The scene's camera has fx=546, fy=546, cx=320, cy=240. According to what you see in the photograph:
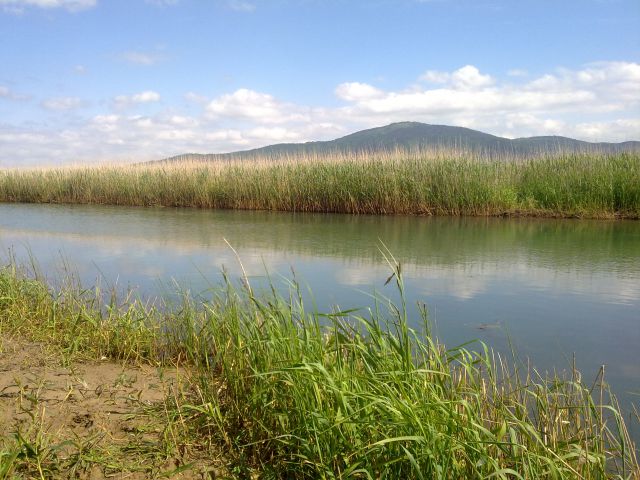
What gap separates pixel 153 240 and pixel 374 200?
574 cm

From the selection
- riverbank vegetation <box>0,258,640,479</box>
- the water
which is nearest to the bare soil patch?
riverbank vegetation <box>0,258,640,479</box>

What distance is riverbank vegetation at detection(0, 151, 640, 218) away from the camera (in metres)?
11.1

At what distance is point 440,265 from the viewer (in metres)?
5.89

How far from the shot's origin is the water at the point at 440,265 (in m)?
3.50

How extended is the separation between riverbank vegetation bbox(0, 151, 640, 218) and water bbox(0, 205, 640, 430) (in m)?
0.83

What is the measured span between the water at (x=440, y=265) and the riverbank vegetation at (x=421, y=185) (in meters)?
0.83

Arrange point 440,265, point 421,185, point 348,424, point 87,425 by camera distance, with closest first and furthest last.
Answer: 1. point 348,424
2. point 87,425
3. point 440,265
4. point 421,185

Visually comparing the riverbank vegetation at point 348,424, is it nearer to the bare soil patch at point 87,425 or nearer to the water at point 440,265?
the bare soil patch at point 87,425

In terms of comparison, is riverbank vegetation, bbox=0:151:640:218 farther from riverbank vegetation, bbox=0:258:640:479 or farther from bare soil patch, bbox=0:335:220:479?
bare soil patch, bbox=0:335:220:479

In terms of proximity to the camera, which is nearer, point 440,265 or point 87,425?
Answer: point 87,425

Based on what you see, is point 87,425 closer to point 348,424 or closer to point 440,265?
point 348,424

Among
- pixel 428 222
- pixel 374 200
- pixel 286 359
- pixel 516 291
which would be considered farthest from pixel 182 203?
pixel 286 359

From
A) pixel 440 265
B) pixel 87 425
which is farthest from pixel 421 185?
pixel 87 425

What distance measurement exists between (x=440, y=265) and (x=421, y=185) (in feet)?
20.0
